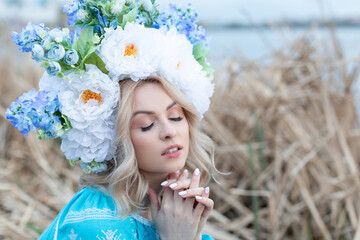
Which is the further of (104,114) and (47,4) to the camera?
(47,4)

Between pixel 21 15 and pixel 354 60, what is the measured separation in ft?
11.6

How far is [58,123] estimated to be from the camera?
1.32 meters

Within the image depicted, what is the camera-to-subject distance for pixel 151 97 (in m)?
1.40

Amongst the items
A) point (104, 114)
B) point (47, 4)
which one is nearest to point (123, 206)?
point (104, 114)

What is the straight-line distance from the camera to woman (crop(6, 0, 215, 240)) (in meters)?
1.33

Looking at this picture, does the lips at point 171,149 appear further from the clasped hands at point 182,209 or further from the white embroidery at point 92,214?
the white embroidery at point 92,214

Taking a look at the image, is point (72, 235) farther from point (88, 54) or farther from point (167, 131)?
point (88, 54)

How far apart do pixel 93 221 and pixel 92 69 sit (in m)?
0.44

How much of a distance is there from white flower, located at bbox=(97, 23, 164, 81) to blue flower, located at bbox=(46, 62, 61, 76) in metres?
0.14

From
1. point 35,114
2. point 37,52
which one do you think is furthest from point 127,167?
point 37,52

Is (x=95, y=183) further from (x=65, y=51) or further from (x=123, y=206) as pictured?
(x=65, y=51)

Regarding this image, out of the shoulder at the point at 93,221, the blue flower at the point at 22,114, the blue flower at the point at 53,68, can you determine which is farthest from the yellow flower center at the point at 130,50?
the shoulder at the point at 93,221

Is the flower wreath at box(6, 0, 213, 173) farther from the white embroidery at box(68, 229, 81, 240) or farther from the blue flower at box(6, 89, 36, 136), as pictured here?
the white embroidery at box(68, 229, 81, 240)

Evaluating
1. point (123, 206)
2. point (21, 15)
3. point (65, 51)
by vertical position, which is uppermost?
point (21, 15)
